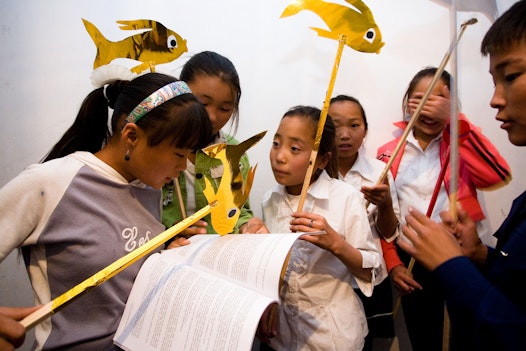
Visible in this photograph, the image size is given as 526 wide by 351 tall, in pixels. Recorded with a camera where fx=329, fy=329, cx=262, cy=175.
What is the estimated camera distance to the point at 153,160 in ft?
2.27

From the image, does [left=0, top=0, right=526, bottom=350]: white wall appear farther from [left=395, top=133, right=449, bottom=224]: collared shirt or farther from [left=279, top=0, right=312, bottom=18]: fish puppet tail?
[left=279, top=0, right=312, bottom=18]: fish puppet tail

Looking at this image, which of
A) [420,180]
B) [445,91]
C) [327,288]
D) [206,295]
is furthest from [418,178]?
[206,295]

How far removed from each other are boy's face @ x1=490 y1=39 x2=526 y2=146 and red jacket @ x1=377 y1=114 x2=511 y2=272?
0.42 meters

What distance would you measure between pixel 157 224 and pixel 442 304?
0.99 meters

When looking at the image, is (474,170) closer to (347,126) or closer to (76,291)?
(347,126)

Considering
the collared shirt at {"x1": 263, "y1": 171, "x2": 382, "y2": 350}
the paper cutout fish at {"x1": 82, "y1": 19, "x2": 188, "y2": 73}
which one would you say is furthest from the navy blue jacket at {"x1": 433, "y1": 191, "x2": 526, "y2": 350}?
the paper cutout fish at {"x1": 82, "y1": 19, "x2": 188, "y2": 73}

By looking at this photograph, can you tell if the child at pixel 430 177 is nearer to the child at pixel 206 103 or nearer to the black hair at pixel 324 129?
the black hair at pixel 324 129

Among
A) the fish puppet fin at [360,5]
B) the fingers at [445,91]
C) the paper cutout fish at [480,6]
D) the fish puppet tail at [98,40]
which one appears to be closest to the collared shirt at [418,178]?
the fingers at [445,91]

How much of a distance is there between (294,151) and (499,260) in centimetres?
52

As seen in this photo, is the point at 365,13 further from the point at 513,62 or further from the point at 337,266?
the point at 337,266

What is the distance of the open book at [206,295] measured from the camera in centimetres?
54

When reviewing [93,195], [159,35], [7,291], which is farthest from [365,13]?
[7,291]

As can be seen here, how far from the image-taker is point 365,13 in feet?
2.77

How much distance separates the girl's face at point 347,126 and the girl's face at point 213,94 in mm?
435
